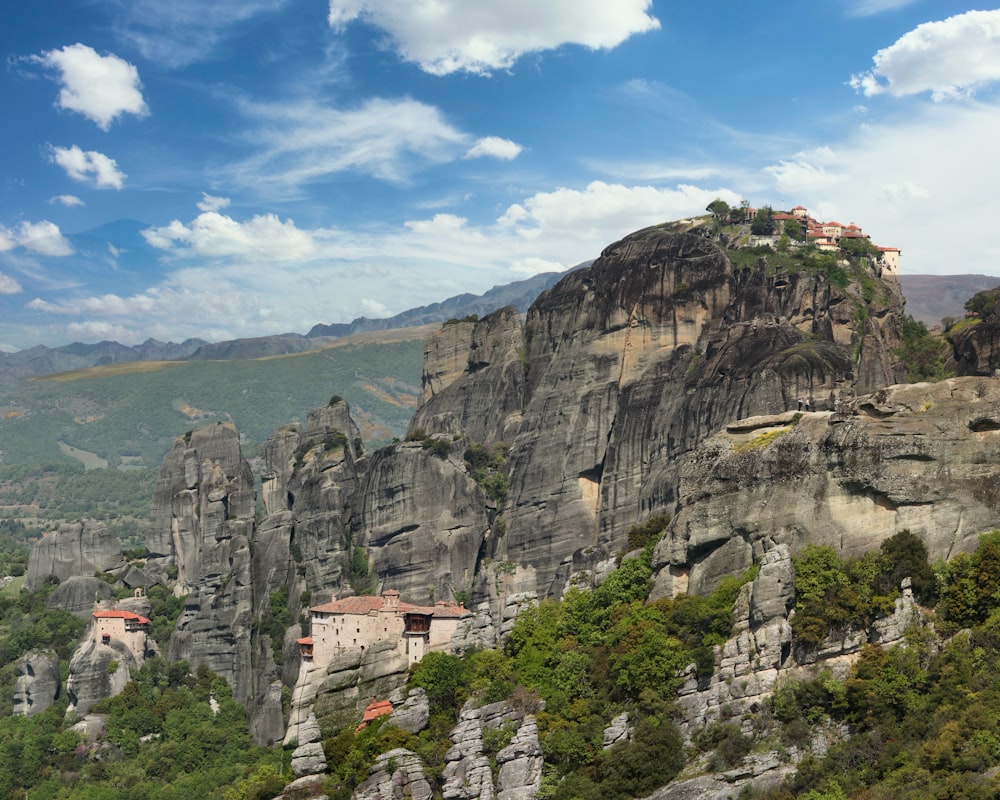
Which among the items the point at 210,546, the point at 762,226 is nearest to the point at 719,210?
the point at 762,226

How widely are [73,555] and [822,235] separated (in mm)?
85959

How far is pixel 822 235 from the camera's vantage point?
126938 millimetres

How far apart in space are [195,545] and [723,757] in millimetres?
96687

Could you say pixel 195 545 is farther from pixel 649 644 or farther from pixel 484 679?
pixel 649 644

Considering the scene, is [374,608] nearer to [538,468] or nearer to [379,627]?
[379,627]

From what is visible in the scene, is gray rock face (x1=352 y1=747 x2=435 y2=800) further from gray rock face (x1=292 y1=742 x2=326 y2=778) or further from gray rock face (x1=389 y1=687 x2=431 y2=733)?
gray rock face (x1=292 y1=742 x2=326 y2=778)

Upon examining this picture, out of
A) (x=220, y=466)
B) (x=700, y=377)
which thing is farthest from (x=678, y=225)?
(x=220, y=466)

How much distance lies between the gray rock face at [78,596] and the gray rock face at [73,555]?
23.1ft

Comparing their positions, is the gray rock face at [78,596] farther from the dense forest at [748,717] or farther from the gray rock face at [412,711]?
the gray rock face at [412,711]

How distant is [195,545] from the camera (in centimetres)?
13888

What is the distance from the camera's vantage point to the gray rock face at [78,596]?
132m

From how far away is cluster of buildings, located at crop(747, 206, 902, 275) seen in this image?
121812 millimetres

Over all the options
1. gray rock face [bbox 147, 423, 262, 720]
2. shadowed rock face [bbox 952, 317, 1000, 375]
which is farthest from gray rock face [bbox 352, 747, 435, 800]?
gray rock face [bbox 147, 423, 262, 720]

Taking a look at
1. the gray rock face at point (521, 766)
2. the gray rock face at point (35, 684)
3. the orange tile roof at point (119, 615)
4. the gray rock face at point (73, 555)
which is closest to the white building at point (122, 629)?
the orange tile roof at point (119, 615)
